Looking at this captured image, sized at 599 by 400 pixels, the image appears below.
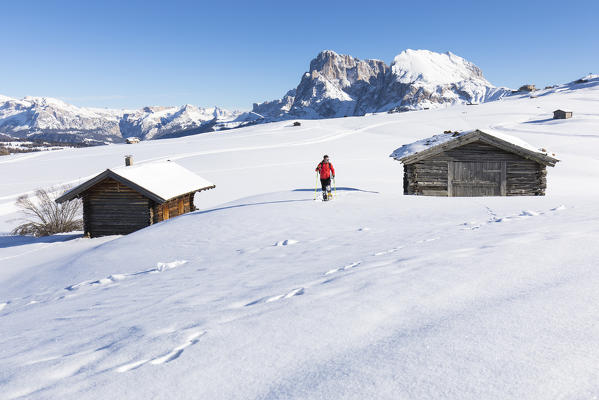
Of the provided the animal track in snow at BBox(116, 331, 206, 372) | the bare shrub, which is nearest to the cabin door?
the animal track in snow at BBox(116, 331, 206, 372)

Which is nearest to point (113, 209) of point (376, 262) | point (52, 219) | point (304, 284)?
point (52, 219)

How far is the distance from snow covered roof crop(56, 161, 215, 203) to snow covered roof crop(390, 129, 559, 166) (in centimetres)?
1301

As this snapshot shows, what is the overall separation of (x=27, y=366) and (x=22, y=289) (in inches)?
289

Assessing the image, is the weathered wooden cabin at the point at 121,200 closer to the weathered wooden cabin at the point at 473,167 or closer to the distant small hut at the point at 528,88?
the weathered wooden cabin at the point at 473,167

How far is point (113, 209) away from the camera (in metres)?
21.5

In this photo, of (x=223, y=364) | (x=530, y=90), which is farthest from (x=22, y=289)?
(x=530, y=90)

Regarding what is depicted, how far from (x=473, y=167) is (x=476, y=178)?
58 centimetres

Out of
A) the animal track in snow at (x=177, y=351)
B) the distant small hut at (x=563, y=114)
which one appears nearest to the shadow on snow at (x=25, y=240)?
the animal track in snow at (x=177, y=351)

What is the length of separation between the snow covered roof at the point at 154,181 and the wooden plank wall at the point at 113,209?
0.62 meters

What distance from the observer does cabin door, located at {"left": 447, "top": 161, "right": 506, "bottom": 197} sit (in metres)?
19.2

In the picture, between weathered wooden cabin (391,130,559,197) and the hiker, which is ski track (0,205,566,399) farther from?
weathered wooden cabin (391,130,559,197)

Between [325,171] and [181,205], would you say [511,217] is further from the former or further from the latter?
[181,205]

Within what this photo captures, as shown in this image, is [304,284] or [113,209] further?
[113,209]

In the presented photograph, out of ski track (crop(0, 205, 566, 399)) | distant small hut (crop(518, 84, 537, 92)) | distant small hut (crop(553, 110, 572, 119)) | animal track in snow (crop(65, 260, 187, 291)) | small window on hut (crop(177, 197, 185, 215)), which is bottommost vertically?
small window on hut (crop(177, 197, 185, 215))
